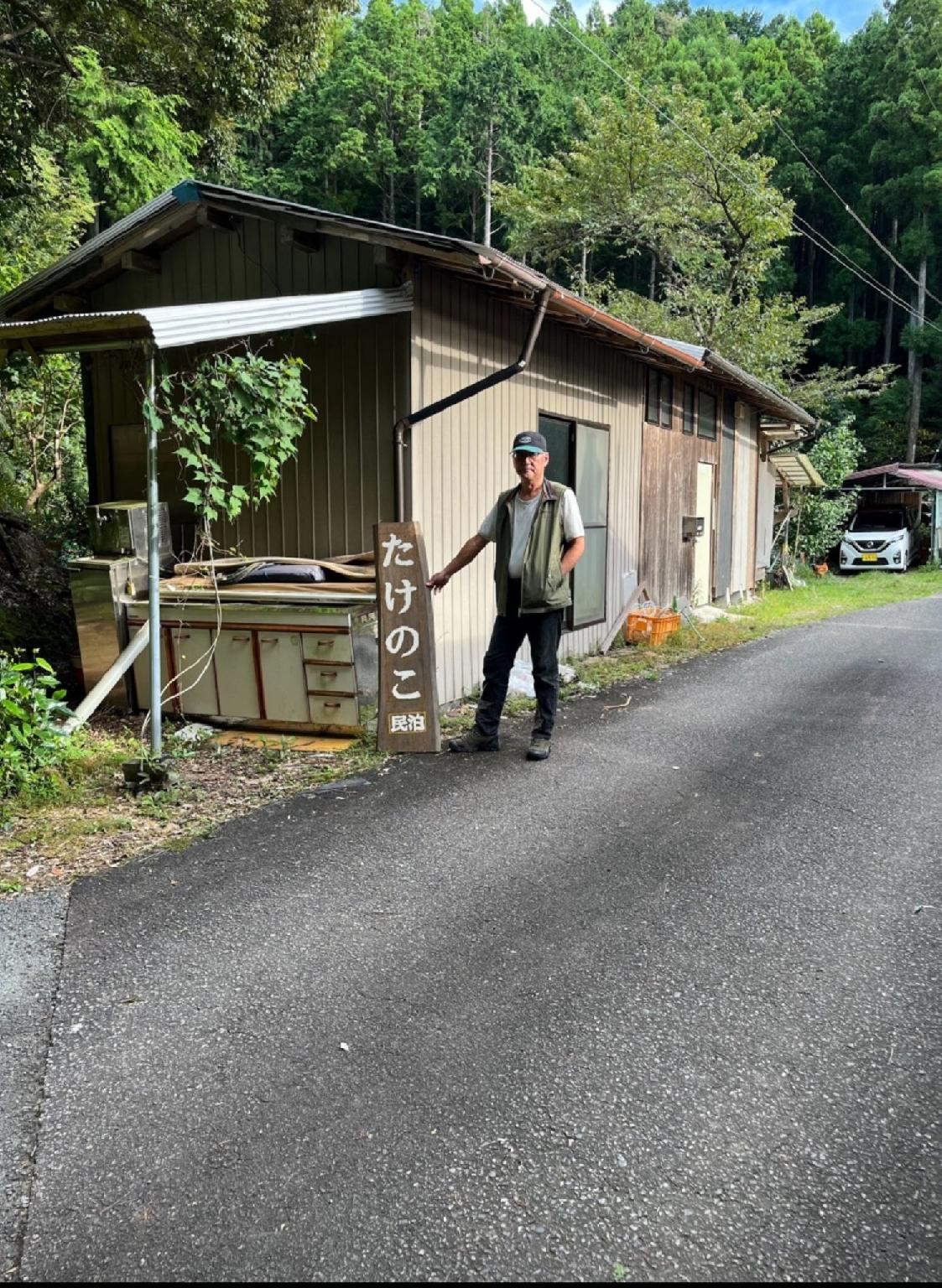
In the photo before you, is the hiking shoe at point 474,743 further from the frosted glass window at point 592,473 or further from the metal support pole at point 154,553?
the frosted glass window at point 592,473

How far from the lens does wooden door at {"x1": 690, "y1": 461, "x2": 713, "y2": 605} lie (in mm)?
12305

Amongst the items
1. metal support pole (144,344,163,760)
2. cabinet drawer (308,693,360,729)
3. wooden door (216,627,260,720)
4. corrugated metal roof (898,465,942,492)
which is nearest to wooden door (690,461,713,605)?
cabinet drawer (308,693,360,729)

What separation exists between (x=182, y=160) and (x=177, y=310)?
1411 centimetres

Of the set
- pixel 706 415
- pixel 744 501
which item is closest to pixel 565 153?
pixel 744 501

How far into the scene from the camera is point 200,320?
4.55 metres

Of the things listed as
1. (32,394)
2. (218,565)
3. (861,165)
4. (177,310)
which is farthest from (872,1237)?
(861,165)

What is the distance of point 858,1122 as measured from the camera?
7.04 feet

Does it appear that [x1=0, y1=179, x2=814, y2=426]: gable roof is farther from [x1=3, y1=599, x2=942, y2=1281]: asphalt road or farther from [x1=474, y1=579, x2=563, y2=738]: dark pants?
[x1=3, y1=599, x2=942, y2=1281]: asphalt road

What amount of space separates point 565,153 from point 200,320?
28.4 metres

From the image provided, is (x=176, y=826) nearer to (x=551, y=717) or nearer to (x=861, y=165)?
(x=551, y=717)

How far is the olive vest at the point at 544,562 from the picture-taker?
5.02 meters

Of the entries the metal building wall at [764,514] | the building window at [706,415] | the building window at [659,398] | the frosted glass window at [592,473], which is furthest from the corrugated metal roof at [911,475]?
the frosted glass window at [592,473]

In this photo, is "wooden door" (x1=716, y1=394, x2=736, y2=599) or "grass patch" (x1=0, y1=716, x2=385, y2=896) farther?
"wooden door" (x1=716, y1=394, x2=736, y2=599)

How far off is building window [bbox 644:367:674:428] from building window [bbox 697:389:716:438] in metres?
1.23
